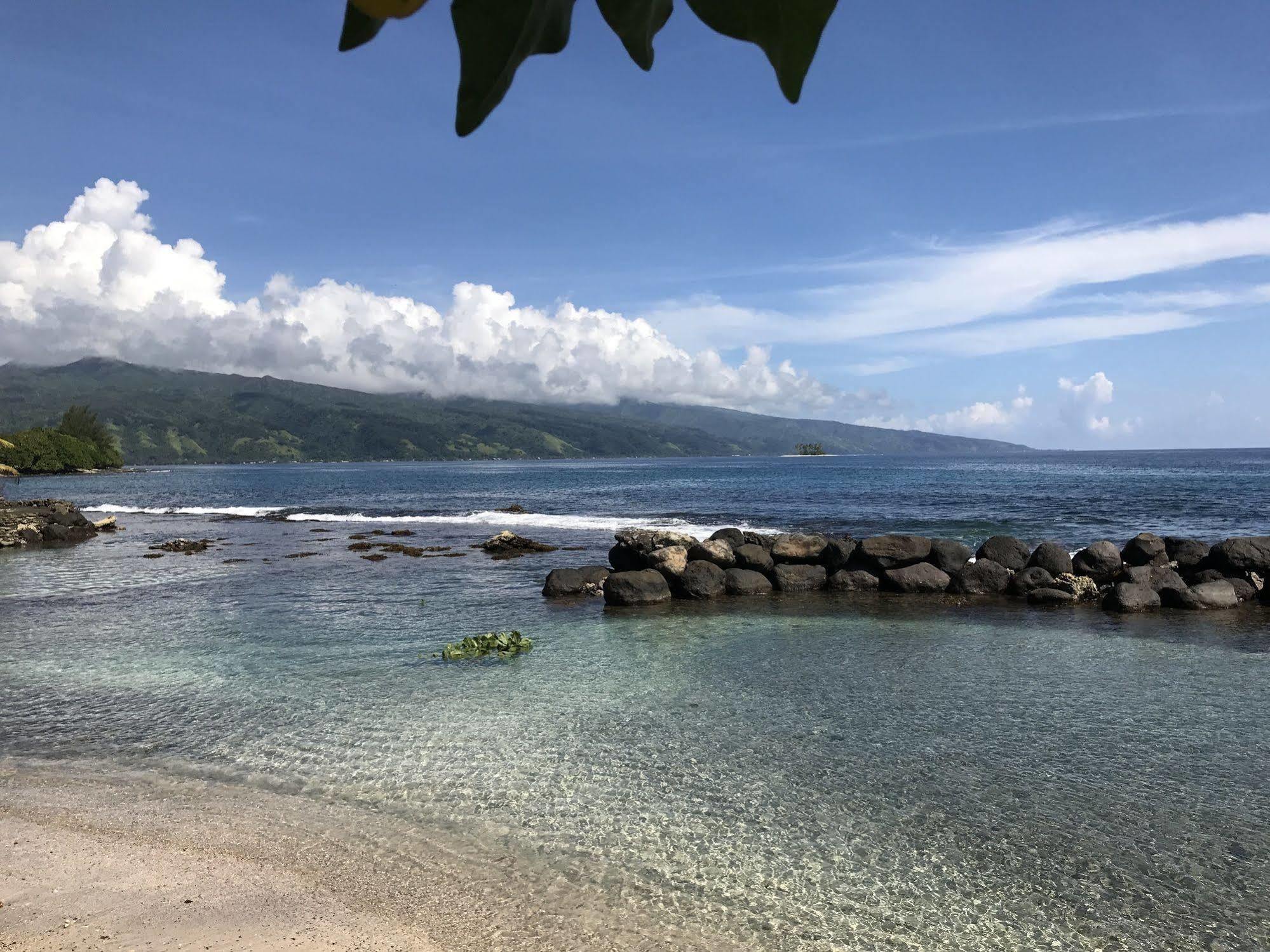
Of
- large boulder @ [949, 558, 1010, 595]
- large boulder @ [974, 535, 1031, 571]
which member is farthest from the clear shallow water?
large boulder @ [974, 535, 1031, 571]

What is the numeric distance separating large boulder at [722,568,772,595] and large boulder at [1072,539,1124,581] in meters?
7.31

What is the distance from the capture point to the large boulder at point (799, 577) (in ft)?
67.9

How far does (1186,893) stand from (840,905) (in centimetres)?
264

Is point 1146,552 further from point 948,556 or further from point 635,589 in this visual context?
point 635,589

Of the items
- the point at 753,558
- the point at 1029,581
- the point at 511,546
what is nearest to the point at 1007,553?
the point at 1029,581

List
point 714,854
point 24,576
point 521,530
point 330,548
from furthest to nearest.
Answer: point 521,530, point 330,548, point 24,576, point 714,854

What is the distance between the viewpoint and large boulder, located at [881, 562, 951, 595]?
2022 cm

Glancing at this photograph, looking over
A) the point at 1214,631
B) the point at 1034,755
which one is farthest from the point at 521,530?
the point at 1034,755

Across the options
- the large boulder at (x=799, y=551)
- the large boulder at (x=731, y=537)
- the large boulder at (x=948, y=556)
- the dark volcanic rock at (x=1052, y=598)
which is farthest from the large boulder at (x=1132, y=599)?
the large boulder at (x=731, y=537)

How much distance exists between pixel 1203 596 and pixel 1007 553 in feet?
14.6

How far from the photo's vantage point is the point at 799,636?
51.5 feet

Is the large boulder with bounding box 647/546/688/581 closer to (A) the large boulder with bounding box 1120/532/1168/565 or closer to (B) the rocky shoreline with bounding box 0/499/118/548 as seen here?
(A) the large boulder with bounding box 1120/532/1168/565

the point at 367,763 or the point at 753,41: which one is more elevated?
the point at 753,41

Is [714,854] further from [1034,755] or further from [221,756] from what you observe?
[221,756]
